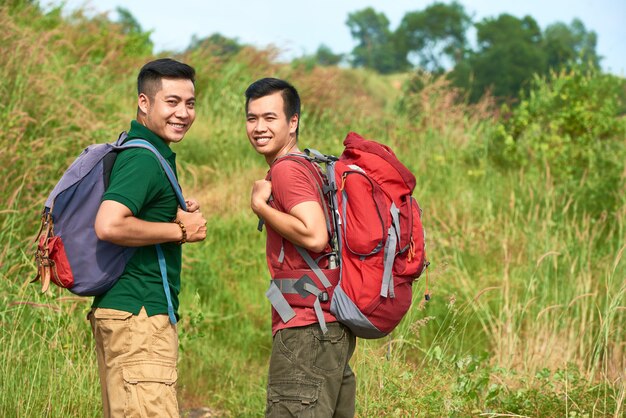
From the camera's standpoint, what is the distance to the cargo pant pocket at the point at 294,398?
3.17 m

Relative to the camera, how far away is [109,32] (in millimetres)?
12664

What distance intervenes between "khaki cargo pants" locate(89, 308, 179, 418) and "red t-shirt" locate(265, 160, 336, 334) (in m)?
0.50

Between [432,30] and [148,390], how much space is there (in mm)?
84485

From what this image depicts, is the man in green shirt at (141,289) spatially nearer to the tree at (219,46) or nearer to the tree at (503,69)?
the tree at (219,46)

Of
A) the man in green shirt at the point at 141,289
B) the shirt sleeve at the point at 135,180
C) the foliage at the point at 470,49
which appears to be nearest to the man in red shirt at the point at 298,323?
the man in green shirt at the point at 141,289

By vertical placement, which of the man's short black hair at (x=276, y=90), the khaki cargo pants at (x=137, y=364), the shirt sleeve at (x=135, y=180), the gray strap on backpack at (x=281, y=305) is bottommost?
the khaki cargo pants at (x=137, y=364)

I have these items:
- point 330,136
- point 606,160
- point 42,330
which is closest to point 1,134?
point 42,330

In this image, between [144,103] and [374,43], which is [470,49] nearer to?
[374,43]

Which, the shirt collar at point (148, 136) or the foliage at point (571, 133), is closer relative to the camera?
the shirt collar at point (148, 136)

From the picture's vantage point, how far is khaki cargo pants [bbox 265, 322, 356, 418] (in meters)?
3.18

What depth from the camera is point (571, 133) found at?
9648 millimetres

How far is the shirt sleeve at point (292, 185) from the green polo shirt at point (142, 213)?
0.42 metres

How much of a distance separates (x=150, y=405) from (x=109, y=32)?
10699mm

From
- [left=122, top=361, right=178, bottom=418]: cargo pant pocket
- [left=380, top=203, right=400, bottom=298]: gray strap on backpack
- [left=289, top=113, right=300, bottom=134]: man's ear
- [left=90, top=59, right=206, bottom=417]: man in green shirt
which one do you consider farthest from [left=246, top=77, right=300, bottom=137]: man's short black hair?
[left=122, top=361, right=178, bottom=418]: cargo pant pocket
